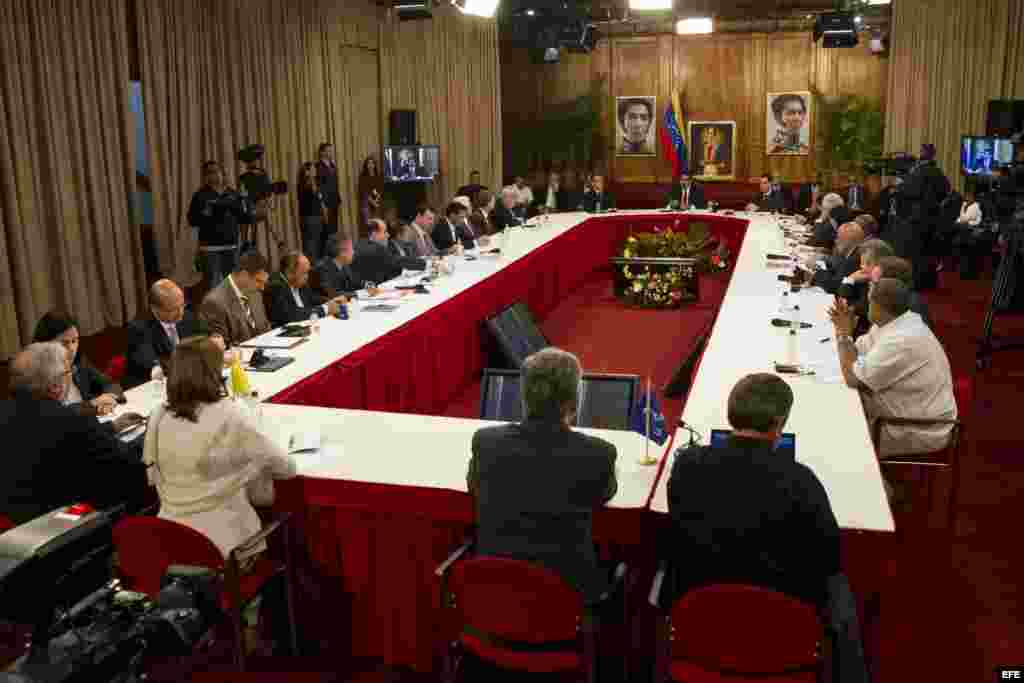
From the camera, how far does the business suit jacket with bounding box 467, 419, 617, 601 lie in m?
2.67

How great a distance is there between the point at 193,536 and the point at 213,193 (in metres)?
6.80

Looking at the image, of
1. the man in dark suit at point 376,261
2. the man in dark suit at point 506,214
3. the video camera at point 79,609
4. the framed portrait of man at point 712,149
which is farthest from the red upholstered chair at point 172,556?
the framed portrait of man at point 712,149

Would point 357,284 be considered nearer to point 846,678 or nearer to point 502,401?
point 502,401

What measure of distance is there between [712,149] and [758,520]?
1440 cm

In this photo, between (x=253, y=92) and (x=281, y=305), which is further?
(x=253, y=92)

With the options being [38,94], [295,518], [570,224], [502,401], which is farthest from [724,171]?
[295,518]

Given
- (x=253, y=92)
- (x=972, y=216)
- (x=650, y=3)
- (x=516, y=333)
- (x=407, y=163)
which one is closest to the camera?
(x=516, y=333)

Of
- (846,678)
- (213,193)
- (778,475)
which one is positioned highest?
(213,193)

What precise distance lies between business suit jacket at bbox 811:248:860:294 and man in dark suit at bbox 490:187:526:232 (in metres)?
4.96

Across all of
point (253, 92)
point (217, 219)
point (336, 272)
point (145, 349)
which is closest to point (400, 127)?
point (253, 92)

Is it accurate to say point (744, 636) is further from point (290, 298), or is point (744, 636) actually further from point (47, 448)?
point (290, 298)

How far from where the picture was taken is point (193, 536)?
9.35 ft

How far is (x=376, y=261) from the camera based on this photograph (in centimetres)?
790

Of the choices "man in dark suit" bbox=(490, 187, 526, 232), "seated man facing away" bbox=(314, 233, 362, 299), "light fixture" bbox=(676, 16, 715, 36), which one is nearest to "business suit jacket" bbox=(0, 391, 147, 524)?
"seated man facing away" bbox=(314, 233, 362, 299)
